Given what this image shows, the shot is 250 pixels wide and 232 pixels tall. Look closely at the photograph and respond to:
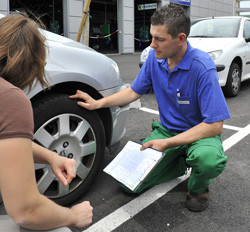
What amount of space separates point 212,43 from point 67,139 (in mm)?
4307

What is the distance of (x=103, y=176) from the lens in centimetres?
277

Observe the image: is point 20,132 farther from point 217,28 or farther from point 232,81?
point 217,28

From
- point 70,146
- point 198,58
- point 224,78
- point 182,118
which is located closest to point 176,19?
point 198,58

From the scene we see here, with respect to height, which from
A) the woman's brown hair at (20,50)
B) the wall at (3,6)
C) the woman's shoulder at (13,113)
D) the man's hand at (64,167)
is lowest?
the man's hand at (64,167)

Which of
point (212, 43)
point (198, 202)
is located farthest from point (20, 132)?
point (212, 43)

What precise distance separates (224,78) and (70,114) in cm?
416

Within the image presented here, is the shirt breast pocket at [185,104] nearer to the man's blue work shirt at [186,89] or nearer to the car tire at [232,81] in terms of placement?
the man's blue work shirt at [186,89]

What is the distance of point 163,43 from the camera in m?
2.20

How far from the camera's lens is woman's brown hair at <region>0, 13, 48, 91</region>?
1018 mm

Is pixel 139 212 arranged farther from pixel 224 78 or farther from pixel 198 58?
pixel 224 78

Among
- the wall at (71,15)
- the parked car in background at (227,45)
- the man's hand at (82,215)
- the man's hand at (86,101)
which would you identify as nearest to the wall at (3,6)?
the wall at (71,15)

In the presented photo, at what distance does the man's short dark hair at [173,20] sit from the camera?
7.09 ft

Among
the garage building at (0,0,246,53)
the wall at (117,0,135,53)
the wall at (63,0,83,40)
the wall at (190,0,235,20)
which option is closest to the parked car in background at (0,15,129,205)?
the garage building at (0,0,246,53)

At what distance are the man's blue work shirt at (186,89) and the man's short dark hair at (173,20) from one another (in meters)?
0.18
